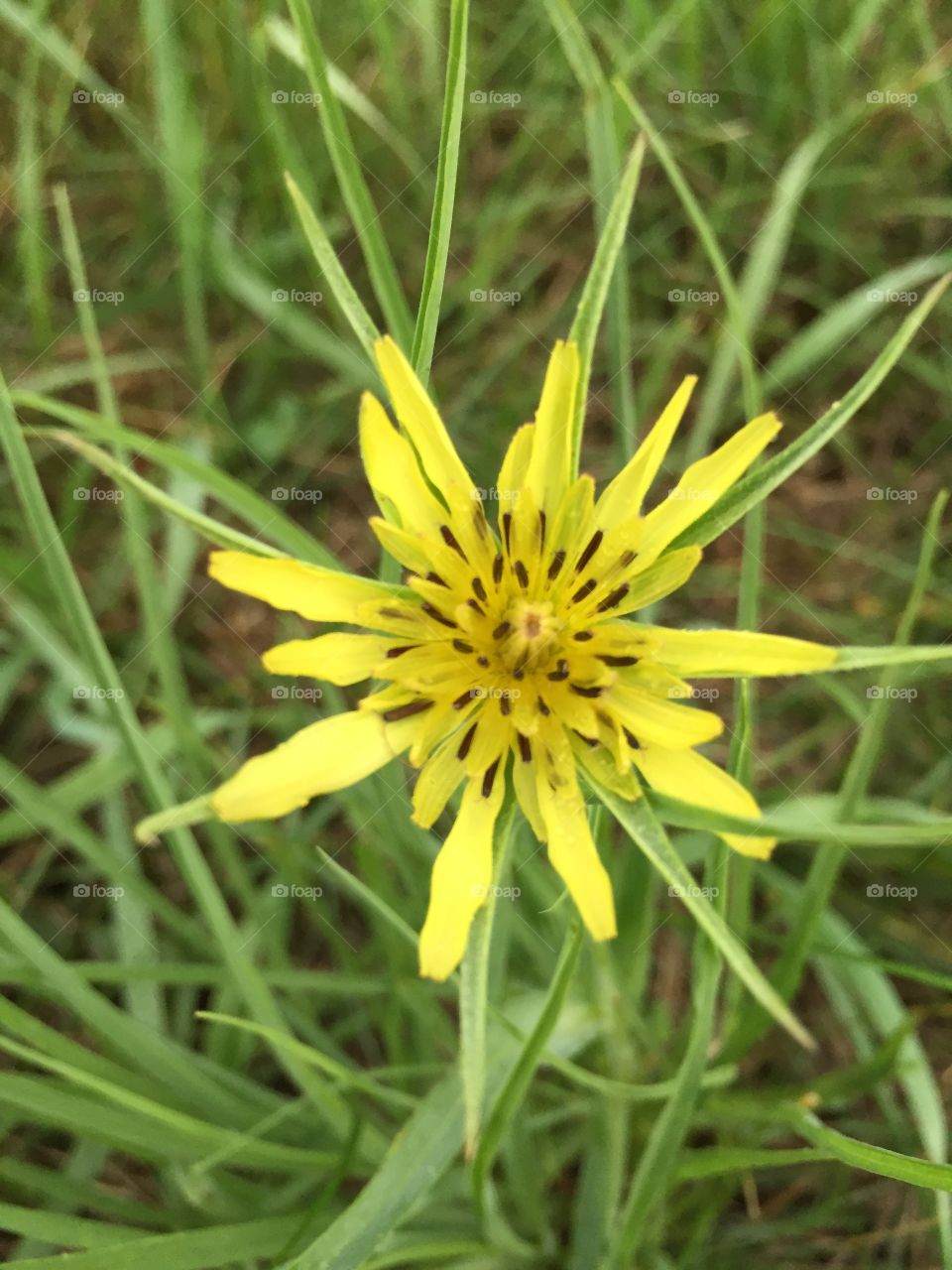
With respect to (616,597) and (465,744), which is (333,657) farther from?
(616,597)

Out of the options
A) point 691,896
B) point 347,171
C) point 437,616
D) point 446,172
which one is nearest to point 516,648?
point 437,616

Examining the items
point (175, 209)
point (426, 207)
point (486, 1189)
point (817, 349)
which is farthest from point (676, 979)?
point (175, 209)

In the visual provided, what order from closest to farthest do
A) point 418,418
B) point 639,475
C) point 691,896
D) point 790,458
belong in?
point 691,896, point 790,458, point 418,418, point 639,475

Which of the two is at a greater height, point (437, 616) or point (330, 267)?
point (330, 267)

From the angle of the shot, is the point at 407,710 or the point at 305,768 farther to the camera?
the point at 407,710

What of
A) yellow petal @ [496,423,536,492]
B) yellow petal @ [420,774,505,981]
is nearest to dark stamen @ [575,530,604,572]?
yellow petal @ [496,423,536,492]

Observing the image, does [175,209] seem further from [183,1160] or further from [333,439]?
[183,1160]

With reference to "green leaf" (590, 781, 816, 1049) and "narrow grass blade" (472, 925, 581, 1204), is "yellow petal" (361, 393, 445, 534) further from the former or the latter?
"narrow grass blade" (472, 925, 581, 1204)
